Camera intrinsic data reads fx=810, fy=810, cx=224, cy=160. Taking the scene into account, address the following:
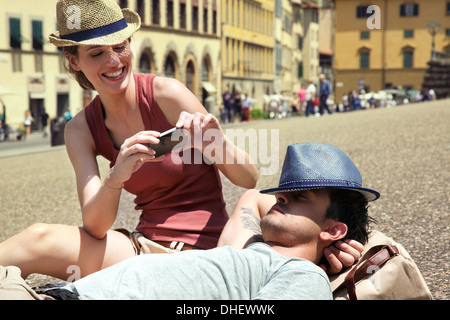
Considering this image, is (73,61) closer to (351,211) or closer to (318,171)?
(318,171)

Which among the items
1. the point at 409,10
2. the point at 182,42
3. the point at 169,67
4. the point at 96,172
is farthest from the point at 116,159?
the point at 409,10

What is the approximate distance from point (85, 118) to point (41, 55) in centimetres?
3113

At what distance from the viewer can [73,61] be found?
3.39 metres

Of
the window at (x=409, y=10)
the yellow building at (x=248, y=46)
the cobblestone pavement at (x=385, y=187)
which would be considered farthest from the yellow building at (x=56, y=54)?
the window at (x=409, y=10)

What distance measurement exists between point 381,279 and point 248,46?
55.2 m

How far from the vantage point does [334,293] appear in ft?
9.27

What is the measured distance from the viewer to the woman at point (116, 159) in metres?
3.10

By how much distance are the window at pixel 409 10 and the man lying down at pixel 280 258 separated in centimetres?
7973

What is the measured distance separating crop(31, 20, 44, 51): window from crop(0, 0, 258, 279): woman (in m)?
30.6

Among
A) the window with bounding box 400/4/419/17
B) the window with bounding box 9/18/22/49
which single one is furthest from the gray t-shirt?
the window with bounding box 400/4/419/17

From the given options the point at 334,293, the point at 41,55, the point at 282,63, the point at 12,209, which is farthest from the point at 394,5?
the point at 334,293

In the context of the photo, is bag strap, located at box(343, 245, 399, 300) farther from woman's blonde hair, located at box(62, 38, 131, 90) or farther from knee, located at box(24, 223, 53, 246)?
woman's blonde hair, located at box(62, 38, 131, 90)

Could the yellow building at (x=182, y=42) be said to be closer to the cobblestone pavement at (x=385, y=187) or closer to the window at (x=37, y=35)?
the window at (x=37, y=35)

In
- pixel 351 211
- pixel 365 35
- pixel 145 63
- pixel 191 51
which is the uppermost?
pixel 365 35
